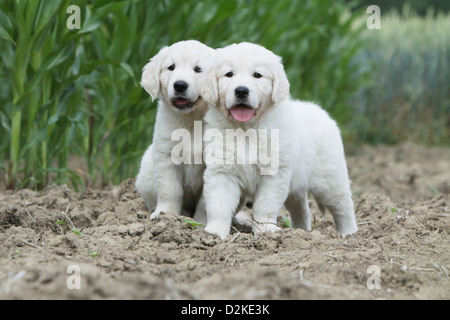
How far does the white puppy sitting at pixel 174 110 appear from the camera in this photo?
407 cm

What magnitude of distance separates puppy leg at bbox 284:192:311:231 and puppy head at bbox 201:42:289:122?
929 millimetres

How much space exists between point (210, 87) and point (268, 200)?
0.77 meters

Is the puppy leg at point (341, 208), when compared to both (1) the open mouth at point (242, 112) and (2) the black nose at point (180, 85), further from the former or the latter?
(2) the black nose at point (180, 85)

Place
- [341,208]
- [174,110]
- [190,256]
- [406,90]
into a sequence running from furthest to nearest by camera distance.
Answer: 1. [406,90]
2. [341,208]
3. [174,110]
4. [190,256]

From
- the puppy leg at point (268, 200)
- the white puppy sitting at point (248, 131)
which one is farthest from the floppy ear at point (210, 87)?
the puppy leg at point (268, 200)

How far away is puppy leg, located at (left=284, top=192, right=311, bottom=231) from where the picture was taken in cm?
452

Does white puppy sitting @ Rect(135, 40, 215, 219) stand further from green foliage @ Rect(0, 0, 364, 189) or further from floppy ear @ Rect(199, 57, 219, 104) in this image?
green foliage @ Rect(0, 0, 364, 189)

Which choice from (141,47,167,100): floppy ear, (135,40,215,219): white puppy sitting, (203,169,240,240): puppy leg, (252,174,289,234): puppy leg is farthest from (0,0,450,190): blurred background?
(252,174,289,234): puppy leg

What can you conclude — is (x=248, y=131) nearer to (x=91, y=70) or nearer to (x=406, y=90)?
(x=91, y=70)

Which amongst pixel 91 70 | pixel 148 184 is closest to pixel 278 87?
pixel 148 184

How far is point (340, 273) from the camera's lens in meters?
2.90

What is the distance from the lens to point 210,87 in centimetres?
382

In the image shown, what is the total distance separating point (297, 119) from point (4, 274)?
7.04 ft

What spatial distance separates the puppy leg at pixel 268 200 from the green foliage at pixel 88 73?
1.40 m
